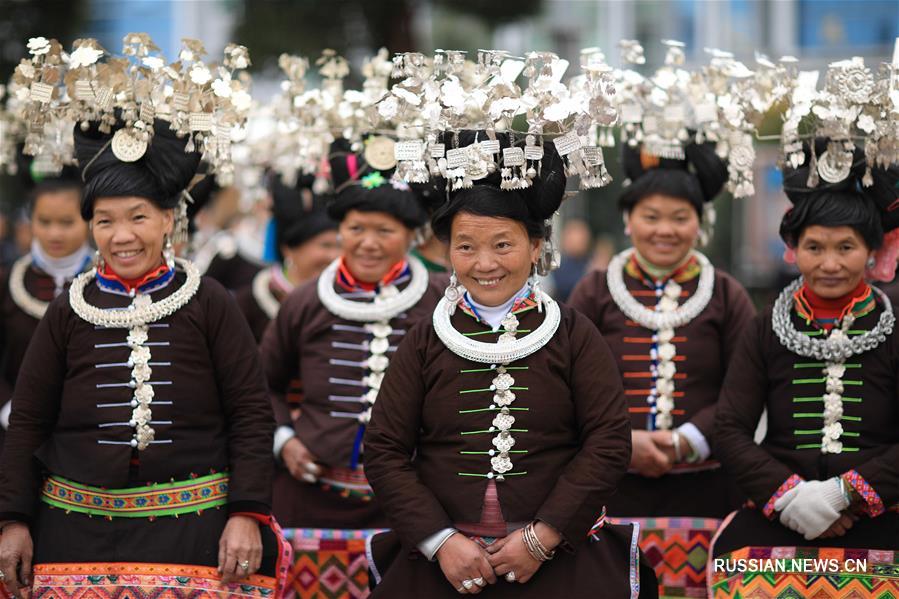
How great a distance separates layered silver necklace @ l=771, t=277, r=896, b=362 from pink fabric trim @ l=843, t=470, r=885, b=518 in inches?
16.0

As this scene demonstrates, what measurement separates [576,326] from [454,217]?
1.68 ft

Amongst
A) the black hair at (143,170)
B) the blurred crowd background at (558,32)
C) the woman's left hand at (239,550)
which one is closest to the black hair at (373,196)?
the black hair at (143,170)

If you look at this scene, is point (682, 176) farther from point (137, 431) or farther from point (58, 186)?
point (58, 186)

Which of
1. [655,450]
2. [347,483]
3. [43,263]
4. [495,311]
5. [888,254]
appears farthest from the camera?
[43,263]

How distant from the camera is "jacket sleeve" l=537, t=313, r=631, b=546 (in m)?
3.43

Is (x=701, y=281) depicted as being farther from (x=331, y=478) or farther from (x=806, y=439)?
(x=331, y=478)

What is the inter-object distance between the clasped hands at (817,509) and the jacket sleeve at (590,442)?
2.26 feet

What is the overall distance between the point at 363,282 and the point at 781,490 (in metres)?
1.87

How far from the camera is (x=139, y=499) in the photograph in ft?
12.5

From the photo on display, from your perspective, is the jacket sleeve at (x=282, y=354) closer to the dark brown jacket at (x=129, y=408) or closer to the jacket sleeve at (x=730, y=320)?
the dark brown jacket at (x=129, y=408)

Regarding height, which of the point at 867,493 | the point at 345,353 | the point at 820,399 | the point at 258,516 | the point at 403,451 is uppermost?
the point at 345,353

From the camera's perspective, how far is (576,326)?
12.1 feet

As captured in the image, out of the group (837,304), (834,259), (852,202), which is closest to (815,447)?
(837,304)

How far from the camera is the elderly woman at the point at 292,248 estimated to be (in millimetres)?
6359
